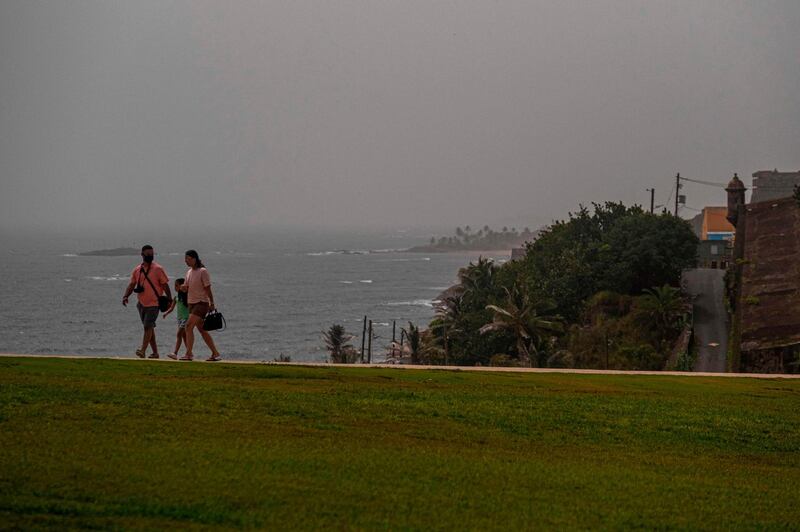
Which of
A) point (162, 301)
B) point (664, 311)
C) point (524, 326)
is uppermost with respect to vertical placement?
point (162, 301)

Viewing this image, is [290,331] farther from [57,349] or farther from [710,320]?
[710,320]

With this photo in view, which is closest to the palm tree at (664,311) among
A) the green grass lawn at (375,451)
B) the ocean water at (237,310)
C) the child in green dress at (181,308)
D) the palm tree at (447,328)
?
the palm tree at (447,328)

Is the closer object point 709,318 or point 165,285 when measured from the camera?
point 165,285

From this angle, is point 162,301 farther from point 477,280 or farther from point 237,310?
point 237,310

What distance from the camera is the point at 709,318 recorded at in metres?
56.6

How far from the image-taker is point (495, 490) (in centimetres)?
968

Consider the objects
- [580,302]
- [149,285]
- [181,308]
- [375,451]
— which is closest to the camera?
[375,451]

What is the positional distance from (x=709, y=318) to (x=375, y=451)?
159 ft

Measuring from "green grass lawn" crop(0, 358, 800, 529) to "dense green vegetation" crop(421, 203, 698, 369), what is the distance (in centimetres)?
3636

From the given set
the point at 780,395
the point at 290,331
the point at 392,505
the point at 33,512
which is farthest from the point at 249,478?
the point at 290,331

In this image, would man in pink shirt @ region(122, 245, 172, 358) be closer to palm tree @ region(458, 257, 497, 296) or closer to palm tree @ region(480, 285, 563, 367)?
palm tree @ region(480, 285, 563, 367)

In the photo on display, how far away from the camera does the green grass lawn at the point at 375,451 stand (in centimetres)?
874

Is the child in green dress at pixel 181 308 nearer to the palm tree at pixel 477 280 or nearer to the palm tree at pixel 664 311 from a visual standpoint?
the palm tree at pixel 664 311

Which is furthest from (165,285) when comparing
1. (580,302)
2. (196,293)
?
(580,302)
